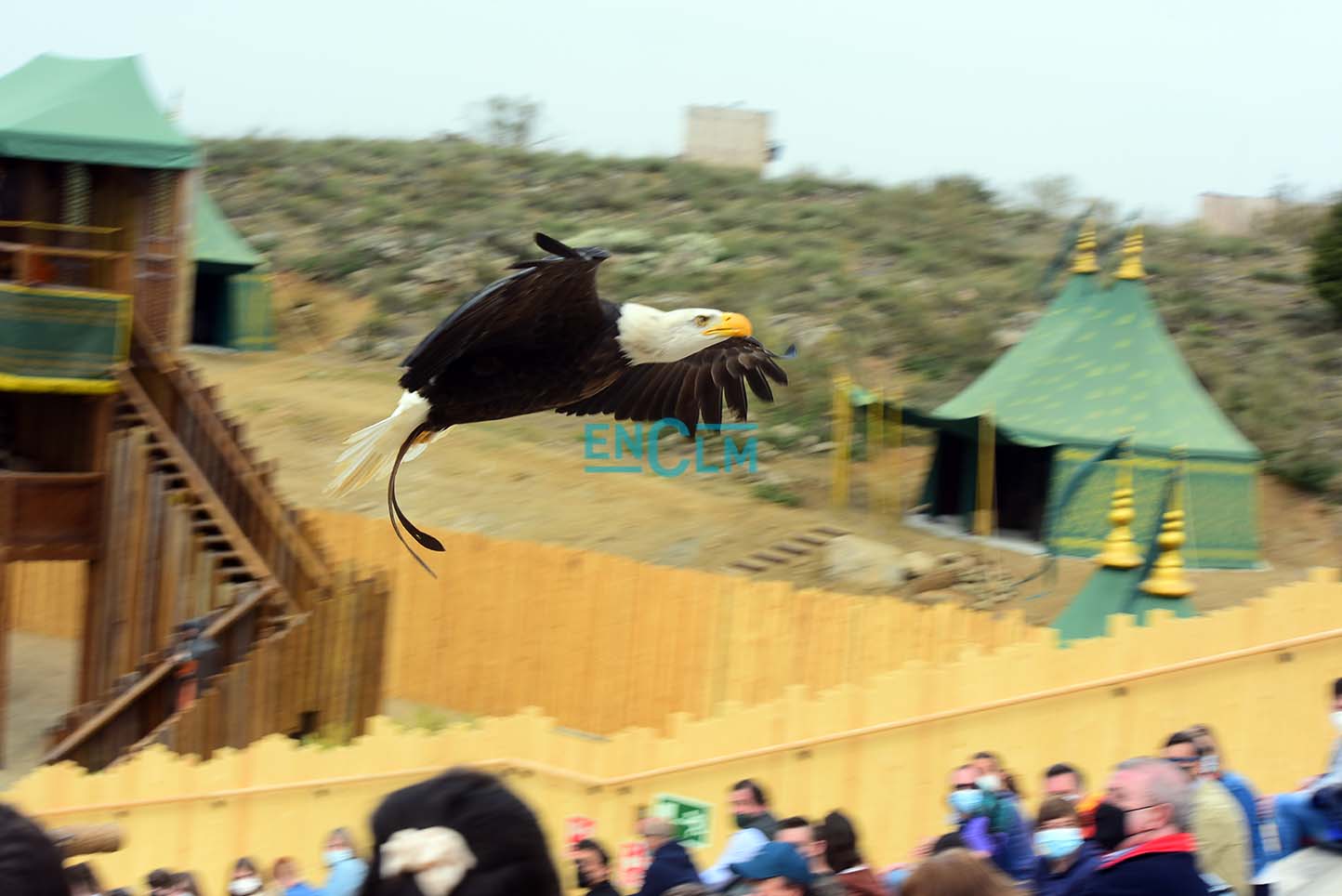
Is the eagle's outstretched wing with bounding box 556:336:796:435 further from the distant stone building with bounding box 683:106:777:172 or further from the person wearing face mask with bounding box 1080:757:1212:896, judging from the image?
the distant stone building with bounding box 683:106:777:172

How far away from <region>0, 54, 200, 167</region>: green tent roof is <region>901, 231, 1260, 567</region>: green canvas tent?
932 cm

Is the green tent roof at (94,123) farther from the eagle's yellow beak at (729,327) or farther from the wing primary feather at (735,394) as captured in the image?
the eagle's yellow beak at (729,327)

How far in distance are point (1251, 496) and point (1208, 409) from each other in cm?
110

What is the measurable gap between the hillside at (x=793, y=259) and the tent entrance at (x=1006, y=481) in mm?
3940

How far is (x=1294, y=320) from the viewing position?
91.4ft

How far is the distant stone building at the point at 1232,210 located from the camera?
3853 centimetres

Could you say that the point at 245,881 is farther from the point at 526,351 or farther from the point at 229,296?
the point at 229,296

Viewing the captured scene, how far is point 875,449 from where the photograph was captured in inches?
895

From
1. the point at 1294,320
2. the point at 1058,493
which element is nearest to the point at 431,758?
the point at 1058,493

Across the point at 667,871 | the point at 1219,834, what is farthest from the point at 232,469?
the point at 1219,834

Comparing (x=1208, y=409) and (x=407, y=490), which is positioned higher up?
(x=1208, y=409)

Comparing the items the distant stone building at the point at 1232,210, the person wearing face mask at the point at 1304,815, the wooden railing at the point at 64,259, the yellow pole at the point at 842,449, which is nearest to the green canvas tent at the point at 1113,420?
the yellow pole at the point at 842,449

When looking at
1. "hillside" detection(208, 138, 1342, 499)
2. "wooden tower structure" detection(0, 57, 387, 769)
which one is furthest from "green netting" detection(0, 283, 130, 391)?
"hillside" detection(208, 138, 1342, 499)

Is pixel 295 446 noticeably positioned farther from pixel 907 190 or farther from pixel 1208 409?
pixel 907 190
